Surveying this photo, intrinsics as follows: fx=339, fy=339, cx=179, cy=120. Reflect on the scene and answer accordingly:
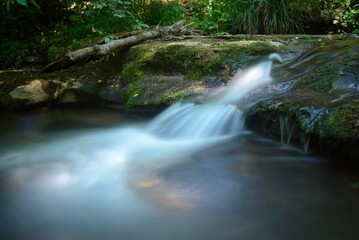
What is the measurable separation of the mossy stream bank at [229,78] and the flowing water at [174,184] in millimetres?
217

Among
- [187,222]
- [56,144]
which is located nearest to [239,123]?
[187,222]

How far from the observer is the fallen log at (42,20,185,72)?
473cm

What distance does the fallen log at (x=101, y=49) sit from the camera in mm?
4730

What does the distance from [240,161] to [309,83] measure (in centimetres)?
128

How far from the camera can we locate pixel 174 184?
2379 millimetres

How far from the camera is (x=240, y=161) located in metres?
2.70

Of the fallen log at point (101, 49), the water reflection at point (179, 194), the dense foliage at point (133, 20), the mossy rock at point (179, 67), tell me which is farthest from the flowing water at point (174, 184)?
the dense foliage at point (133, 20)

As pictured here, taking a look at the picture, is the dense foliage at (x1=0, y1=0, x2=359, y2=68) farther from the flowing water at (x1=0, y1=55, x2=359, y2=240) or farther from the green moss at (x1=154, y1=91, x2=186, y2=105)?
the flowing water at (x1=0, y1=55, x2=359, y2=240)

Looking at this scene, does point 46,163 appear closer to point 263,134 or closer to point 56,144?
point 56,144

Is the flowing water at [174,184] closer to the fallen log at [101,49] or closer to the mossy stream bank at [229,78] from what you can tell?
the mossy stream bank at [229,78]

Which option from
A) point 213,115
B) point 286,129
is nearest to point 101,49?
point 213,115

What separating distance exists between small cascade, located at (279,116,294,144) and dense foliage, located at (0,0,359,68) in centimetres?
338

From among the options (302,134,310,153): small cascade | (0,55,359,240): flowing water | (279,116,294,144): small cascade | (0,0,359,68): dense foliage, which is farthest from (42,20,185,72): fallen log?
(302,134,310,153): small cascade

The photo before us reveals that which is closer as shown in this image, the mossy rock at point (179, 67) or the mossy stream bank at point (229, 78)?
the mossy stream bank at point (229, 78)
